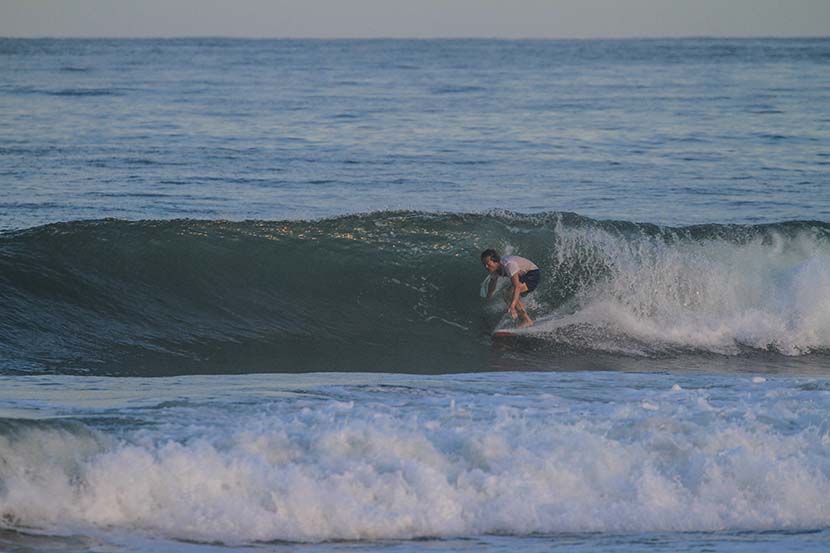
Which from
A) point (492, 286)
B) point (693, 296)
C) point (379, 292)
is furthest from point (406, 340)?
point (693, 296)

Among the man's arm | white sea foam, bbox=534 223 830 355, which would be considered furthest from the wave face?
the man's arm

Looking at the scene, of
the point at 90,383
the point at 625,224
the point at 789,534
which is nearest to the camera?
the point at 789,534

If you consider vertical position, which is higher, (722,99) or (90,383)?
(722,99)

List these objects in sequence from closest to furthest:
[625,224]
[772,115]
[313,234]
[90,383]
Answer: [90,383], [313,234], [625,224], [772,115]

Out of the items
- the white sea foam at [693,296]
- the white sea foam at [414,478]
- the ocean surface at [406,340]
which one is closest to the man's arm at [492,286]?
the ocean surface at [406,340]

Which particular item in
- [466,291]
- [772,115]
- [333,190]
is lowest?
[466,291]

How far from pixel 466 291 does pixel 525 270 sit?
1730 millimetres

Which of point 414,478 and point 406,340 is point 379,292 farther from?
point 414,478

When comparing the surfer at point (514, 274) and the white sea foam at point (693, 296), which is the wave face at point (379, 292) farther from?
the surfer at point (514, 274)

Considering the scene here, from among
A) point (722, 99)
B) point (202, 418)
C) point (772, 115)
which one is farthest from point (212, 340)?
point (722, 99)

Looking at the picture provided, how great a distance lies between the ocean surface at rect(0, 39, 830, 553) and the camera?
672 cm

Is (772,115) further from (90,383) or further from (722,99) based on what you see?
(90,383)

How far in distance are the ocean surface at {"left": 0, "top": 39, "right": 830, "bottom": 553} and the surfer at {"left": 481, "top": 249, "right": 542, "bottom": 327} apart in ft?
1.45

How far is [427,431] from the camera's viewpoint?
7.65m
